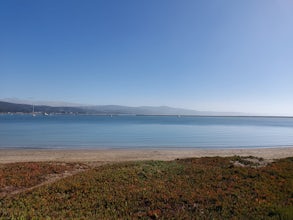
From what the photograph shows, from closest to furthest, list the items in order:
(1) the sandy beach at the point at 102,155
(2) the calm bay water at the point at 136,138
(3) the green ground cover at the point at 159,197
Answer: (3) the green ground cover at the point at 159,197 < (1) the sandy beach at the point at 102,155 < (2) the calm bay water at the point at 136,138

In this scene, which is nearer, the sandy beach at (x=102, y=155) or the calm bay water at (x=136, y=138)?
the sandy beach at (x=102, y=155)

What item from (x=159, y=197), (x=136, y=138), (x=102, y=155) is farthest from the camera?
(x=136, y=138)

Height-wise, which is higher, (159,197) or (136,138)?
(159,197)

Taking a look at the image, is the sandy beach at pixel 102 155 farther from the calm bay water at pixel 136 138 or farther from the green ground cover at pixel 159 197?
the green ground cover at pixel 159 197

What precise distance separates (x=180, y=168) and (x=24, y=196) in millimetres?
8313

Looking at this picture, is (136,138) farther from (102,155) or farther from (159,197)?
(159,197)

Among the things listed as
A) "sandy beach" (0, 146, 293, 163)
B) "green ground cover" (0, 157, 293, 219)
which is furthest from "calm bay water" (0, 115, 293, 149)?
"green ground cover" (0, 157, 293, 219)

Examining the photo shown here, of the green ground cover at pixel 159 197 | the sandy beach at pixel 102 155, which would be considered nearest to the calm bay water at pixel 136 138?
the sandy beach at pixel 102 155

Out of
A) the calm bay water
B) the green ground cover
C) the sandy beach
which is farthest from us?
the calm bay water

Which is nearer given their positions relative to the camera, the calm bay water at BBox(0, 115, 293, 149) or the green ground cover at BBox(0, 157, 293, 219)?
the green ground cover at BBox(0, 157, 293, 219)

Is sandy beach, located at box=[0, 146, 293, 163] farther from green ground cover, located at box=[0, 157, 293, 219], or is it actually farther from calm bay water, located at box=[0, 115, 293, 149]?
green ground cover, located at box=[0, 157, 293, 219]

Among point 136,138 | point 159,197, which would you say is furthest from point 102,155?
point 136,138

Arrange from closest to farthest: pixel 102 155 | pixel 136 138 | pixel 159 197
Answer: pixel 159 197 → pixel 102 155 → pixel 136 138

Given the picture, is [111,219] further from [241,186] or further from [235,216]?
[241,186]
